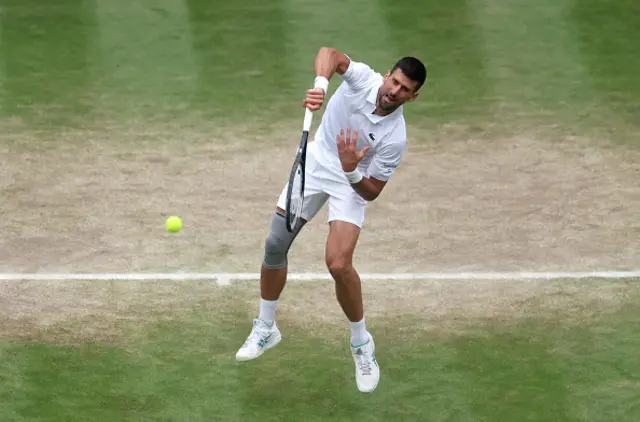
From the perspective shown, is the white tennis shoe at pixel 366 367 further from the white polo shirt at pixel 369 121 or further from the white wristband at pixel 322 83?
the white wristband at pixel 322 83

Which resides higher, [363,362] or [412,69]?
[412,69]

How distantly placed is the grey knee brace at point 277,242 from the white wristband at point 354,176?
2.36 ft

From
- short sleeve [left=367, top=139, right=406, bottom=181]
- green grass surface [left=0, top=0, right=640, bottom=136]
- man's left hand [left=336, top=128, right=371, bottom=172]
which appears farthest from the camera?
green grass surface [left=0, top=0, right=640, bottom=136]

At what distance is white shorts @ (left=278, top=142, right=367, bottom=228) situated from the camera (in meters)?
10.1

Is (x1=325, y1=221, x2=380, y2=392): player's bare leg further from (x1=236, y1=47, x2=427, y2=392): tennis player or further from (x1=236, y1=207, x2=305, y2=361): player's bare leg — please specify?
(x1=236, y1=207, x2=305, y2=361): player's bare leg

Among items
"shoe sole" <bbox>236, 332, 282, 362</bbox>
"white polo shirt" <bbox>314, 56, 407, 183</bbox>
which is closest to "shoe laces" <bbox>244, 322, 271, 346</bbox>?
"shoe sole" <bbox>236, 332, 282, 362</bbox>

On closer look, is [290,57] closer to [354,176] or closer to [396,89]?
[396,89]

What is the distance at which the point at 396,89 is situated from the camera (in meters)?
9.72

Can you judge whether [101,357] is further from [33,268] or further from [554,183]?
[554,183]

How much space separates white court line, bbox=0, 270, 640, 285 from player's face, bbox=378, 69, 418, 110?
7.57 feet

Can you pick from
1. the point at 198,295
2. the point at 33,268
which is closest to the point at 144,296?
the point at 198,295

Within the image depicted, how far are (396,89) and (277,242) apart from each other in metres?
1.62

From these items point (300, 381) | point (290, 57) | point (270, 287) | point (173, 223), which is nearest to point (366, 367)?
point (300, 381)

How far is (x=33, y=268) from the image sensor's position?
11750mm
